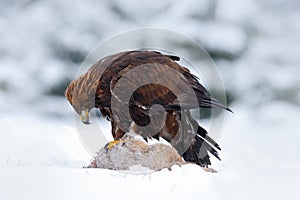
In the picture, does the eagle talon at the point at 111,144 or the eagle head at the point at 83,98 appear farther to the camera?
the eagle head at the point at 83,98

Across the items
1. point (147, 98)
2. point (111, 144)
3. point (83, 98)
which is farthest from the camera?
point (83, 98)

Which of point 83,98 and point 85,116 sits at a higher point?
point 83,98

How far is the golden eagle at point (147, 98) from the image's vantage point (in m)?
6.40

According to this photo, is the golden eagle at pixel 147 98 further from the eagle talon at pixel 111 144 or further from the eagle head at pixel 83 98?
the eagle talon at pixel 111 144

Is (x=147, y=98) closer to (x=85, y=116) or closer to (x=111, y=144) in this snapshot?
(x=111, y=144)

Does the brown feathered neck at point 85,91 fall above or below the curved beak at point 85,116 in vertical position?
above

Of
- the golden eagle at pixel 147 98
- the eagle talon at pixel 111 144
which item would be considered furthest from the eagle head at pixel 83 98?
the eagle talon at pixel 111 144

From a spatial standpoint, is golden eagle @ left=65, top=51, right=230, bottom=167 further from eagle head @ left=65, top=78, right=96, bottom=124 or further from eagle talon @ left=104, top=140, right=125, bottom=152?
eagle talon @ left=104, top=140, right=125, bottom=152

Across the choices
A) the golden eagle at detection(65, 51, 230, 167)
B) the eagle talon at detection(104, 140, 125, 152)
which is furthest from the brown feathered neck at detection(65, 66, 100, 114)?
the eagle talon at detection(104, 140, 125, 152)

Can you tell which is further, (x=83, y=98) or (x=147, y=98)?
(x=83, y=98)

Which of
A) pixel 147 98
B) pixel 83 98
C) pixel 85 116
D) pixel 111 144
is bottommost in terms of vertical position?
pixel 111 144

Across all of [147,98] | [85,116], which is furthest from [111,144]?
[147,98]

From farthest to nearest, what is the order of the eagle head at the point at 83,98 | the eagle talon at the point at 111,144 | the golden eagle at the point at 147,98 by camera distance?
the eagle head at the point at 83,98
the golden eagle at the point at 147,98
the eagle talon at the point at 111,144

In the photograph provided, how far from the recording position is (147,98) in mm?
6469
